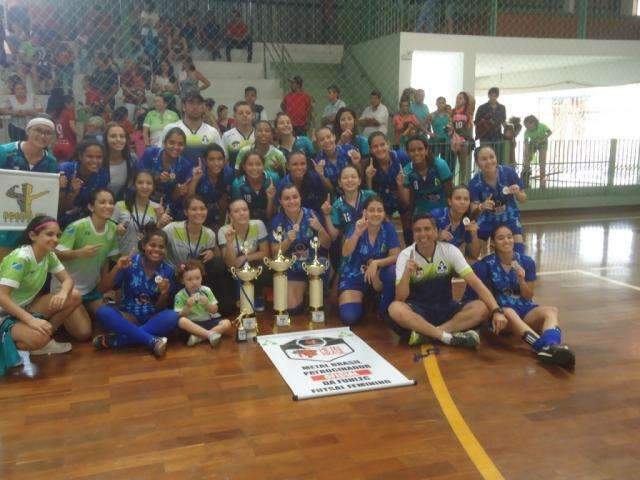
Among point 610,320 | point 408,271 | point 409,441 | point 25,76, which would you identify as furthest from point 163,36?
point 409,441

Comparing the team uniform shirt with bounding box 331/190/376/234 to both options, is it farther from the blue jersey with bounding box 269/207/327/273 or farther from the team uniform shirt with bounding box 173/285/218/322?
the team uniform shirt with bounding box 173/285/218/322

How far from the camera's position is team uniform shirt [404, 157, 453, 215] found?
5645mm

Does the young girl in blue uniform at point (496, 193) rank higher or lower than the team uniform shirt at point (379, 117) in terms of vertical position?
lower

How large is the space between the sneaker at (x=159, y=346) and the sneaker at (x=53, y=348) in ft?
2.12

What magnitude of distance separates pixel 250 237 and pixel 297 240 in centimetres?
40

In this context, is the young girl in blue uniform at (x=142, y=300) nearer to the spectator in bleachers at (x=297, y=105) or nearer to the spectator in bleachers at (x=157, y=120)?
the spectator in bleachers at (x=157, y=120)

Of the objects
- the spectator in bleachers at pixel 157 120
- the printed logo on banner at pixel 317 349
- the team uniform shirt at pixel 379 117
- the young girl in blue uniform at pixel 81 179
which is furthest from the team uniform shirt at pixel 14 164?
the team uniform shirt at pixel 379 117

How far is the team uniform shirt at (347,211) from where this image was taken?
5.26 metres

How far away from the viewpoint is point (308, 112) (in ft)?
30.4

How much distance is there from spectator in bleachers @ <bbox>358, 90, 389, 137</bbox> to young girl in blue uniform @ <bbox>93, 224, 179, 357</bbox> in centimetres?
558

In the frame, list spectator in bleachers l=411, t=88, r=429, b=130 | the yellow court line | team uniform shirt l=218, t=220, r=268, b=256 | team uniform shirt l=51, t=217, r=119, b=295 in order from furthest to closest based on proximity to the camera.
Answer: spectator in bleachers l=411, t=88, r=429, b=130 < team uniform shirt l=218, t=220, r=268, b=256 < team uniform shirt l=51, t=217, r=119, b=295 < the yellow court line

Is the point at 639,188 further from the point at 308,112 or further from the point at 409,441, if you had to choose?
the point at 409,441

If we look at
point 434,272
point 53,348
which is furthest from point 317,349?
point 53,348

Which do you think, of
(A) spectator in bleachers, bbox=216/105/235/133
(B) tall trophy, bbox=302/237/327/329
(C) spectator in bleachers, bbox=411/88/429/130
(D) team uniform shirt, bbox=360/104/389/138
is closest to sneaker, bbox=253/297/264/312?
(B) tall trophy, bbox=302/237/327/329
